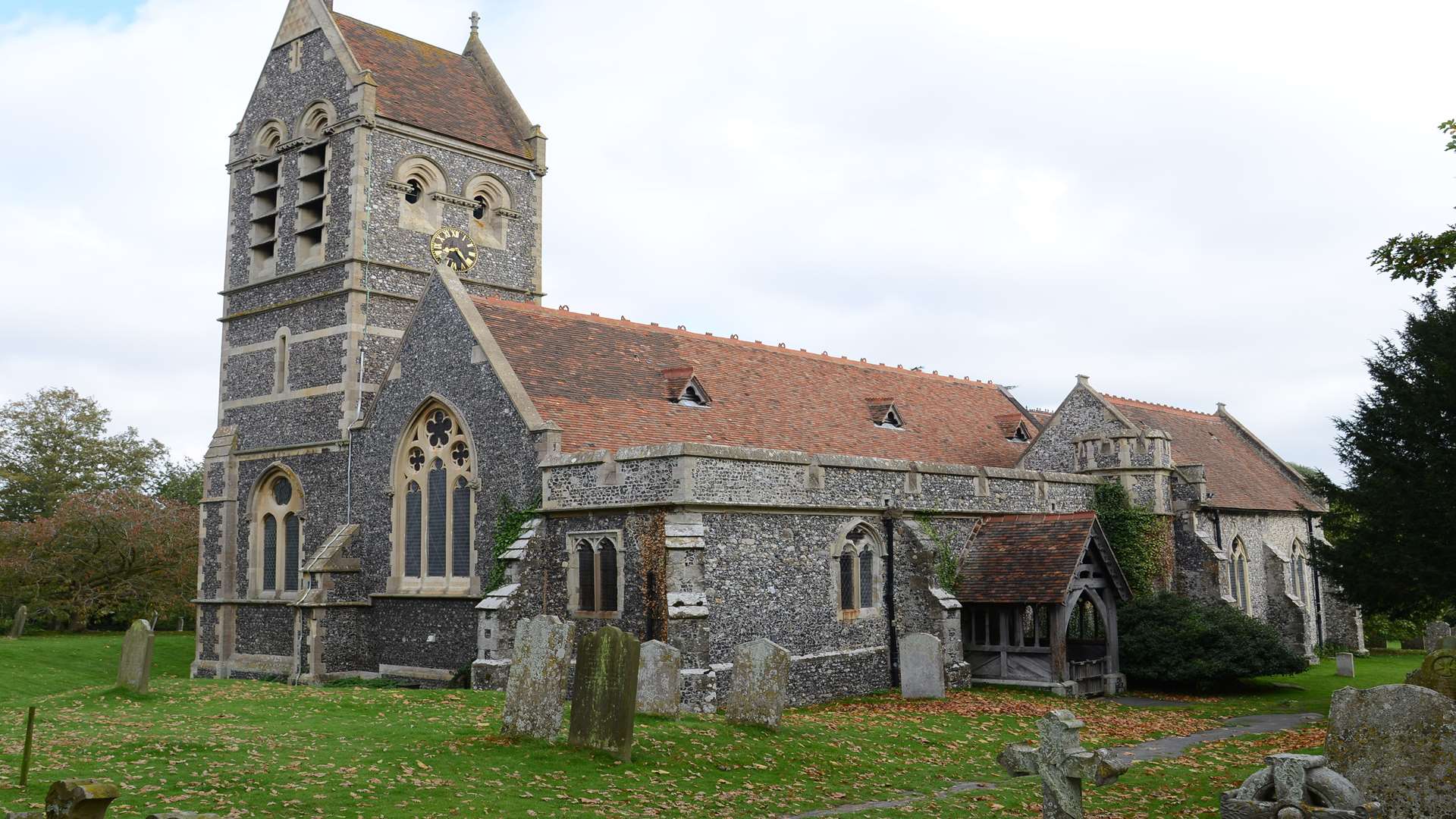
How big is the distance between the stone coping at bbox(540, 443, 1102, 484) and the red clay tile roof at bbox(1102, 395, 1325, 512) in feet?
31.2

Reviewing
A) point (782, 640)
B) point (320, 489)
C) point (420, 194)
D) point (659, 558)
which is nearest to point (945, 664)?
point (782, 640)

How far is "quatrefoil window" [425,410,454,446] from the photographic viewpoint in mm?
24828

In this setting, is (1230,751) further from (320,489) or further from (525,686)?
(320,489)

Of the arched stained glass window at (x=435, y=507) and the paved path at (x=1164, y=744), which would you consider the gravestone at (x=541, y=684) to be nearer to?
the paved path at (x=1164, y=744)

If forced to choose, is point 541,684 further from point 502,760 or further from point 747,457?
point 747,457

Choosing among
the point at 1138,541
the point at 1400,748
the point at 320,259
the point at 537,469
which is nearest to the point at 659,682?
the point at 537,469

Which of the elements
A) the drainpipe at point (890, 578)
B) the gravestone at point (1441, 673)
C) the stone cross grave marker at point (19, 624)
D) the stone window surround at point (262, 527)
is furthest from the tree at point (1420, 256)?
the stone cross grave marker at point (19, 624)

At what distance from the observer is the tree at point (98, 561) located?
39.9 meters

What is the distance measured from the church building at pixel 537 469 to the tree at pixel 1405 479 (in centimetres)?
488

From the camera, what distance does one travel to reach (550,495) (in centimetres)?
2223

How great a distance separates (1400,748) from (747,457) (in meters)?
12.6

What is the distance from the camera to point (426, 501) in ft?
82.2

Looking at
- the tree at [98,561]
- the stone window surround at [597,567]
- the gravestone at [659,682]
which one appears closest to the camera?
the gravestone at [659,682]

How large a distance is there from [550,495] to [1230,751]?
12243 mm
